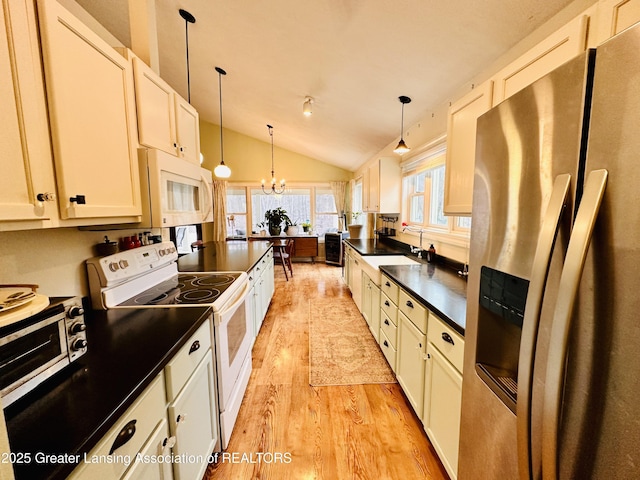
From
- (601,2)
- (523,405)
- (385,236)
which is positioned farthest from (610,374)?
(385,236)

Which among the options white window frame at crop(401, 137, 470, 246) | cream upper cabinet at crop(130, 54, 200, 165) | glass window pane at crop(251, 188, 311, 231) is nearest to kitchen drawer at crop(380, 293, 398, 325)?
white window frame at crop(401, 137, 470, 246)

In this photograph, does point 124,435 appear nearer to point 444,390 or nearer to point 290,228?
point 444,390

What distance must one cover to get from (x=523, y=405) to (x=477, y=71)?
224 centimetres

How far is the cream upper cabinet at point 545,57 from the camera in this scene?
2.99ft

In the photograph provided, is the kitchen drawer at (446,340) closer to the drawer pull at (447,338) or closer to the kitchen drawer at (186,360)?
the drawer pull at (447,338)

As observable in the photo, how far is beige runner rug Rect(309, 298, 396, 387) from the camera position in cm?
222

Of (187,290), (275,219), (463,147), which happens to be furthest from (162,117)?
(275,219)

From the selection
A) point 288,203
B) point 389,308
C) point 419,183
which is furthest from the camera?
point 288,203

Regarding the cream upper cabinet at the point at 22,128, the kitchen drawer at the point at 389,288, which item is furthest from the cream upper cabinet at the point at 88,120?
the kitchen drawer at the point at 389,288

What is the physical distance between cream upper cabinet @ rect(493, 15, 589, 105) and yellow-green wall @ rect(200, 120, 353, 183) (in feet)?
19.0

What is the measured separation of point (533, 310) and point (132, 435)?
A: 114 cm

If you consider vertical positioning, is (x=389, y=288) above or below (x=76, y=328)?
below

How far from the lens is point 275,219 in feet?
21.9

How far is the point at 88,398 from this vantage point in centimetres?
74
